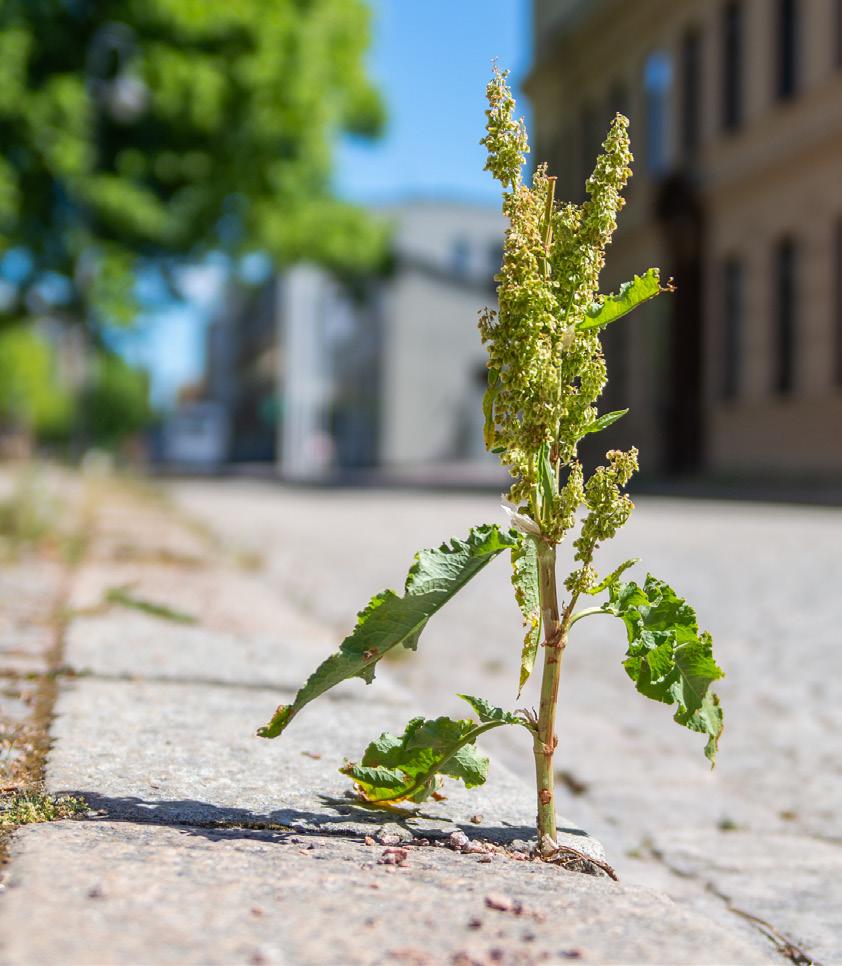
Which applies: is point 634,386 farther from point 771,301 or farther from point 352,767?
point 352,767

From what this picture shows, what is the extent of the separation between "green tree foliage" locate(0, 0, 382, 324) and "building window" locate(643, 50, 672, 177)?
545cm

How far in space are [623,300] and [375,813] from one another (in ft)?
2.83

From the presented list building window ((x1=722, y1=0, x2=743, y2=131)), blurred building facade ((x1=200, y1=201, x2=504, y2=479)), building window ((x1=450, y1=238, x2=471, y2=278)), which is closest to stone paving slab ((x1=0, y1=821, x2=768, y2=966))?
building window ((x1=722, y1=0, x2=743, y2=131))

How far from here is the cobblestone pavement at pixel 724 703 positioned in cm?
249

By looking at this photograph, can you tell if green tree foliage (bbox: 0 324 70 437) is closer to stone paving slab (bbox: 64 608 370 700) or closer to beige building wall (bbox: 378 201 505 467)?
beige building wall (bbox: 378 201 505 467)

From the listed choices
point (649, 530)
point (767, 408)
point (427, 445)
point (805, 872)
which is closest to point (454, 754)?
point (805, 872)

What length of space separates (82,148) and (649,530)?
10.8 metres

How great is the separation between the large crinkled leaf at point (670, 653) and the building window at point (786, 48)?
57.3 ft

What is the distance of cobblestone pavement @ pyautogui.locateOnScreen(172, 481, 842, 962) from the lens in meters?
2.49

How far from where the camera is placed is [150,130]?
19203 millimetres

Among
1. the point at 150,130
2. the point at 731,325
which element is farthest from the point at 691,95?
the point at 150,130

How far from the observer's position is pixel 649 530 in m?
10.3

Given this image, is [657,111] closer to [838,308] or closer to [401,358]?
[838,308]

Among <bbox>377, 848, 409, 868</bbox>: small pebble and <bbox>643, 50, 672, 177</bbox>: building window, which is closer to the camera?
<bbox>377, 848, 409, 868</bbox>: small pebble
